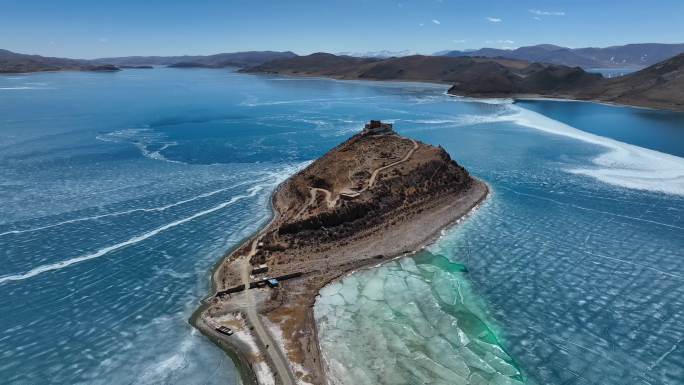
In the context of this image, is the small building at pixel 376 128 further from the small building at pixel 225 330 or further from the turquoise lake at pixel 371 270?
the small building at pixel 225 330

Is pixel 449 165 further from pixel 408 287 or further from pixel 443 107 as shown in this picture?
pixel 443 107

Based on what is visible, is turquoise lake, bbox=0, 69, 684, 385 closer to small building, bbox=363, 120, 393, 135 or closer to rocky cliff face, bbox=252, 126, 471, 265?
rocky cliff face, bbox=252, 126, 471, 265

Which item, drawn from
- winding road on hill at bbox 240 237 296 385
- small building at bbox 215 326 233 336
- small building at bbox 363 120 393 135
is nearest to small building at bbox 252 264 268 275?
winding road on hill at bbox 240 237 296 385

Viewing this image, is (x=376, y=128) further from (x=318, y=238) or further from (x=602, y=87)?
(x=602, y=87)

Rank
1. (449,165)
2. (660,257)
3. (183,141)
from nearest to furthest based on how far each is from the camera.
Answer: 1. (660,257)
2. (449,165)
3. (183,141)

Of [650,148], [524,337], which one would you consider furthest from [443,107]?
[524,337]

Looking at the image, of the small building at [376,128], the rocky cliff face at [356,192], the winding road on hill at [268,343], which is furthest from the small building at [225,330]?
the small building at [376,128]

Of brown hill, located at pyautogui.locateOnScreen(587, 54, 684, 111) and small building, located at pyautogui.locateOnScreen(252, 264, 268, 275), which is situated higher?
brown hill, located at pyautogui.locateOnScreen(587, 54, 684, 111)
